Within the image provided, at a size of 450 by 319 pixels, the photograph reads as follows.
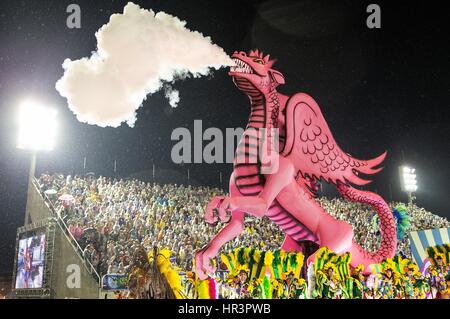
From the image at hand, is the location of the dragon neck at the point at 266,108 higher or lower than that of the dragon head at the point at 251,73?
lower

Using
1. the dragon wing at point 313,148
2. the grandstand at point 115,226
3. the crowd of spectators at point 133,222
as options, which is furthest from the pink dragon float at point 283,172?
Answer: the crowd of spectators at point 133,222

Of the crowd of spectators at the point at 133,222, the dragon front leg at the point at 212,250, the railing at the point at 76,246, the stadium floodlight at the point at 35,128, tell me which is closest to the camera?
the dragon front leg at the point at 212,250

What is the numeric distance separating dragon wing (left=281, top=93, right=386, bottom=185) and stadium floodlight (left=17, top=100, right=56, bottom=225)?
5.90 metres

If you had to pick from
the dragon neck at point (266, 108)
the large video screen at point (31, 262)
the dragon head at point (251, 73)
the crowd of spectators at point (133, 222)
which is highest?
the dragon head at point (251, 73)

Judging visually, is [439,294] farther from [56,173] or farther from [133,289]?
[56,173]

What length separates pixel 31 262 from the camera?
27.9 ft

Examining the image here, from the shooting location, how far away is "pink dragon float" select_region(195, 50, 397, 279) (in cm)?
695

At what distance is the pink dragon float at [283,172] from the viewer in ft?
22.8

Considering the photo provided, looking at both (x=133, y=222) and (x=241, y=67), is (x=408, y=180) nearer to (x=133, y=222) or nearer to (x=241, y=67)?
(x=133, y=222)

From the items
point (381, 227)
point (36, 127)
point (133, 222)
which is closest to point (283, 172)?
point (381, 227)

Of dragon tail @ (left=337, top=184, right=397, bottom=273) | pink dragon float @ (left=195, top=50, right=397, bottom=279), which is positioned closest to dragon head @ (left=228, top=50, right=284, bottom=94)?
pink dragon float @ (left=195, top=50, right=397, bottom=279)

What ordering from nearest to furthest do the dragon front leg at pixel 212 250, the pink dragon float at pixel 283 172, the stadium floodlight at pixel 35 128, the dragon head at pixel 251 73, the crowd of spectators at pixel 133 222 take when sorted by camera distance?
1. the dragon front leg at pixel 212 250
2. the pink dragon float at pixel 283 172
3. the dragon head at pixel 251 73
4. the crowd of spectators at pixel 133 222
5. the stadium floodlight at pixel 35 128

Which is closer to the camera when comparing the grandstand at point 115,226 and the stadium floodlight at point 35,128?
the grandstand at point 115,226

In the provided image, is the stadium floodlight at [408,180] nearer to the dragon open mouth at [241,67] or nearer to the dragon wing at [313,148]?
the dragon wing at [313,148]
